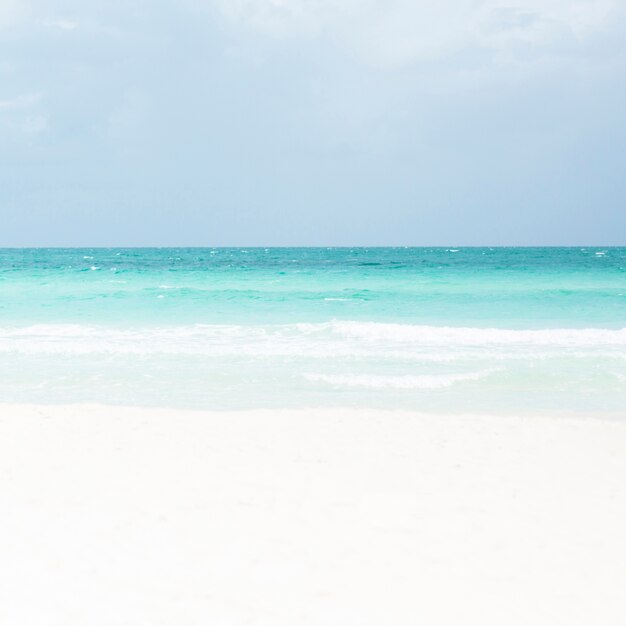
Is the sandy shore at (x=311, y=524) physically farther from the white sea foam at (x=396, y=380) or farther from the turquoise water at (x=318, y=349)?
the white sea foam at (x=396, y=380)

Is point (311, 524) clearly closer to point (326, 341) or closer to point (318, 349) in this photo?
point (318, 349)

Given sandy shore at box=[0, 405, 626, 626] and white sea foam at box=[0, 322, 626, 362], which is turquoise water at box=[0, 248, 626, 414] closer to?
white sea foam at box=[0, 322, 626, 362]

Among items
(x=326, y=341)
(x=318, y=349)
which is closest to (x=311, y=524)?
(x=318, y=349)

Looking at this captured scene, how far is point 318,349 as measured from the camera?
13.2 m

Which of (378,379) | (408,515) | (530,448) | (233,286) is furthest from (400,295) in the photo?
(408,515)

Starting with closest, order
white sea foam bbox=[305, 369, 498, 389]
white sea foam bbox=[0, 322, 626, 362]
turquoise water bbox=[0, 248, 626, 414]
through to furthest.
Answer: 1. turquoise water bbox=[0, 248, 626, 414]
2. white sea foam bbox=[305, 369, 498, 389]
3. white sea foam bbox=[0, 322, 626, 362]

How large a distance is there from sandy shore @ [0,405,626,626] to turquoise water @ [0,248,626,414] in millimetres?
2034

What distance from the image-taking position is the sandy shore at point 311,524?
3.67 metres

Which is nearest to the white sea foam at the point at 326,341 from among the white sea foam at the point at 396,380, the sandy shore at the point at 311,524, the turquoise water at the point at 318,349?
the turquoise water at the point at 318,349

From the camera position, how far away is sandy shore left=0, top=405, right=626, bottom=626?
3668mm

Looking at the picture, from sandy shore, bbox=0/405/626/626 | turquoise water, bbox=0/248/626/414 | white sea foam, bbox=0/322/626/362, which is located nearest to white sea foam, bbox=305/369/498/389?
turquoise water, bbox=0/248/626/414

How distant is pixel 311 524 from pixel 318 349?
A: 8526mm

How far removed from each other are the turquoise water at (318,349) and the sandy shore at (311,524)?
2034 millimetres

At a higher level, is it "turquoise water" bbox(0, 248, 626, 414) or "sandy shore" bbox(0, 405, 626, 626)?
"sandy shore" bbox(0, 405, 626, 626)
